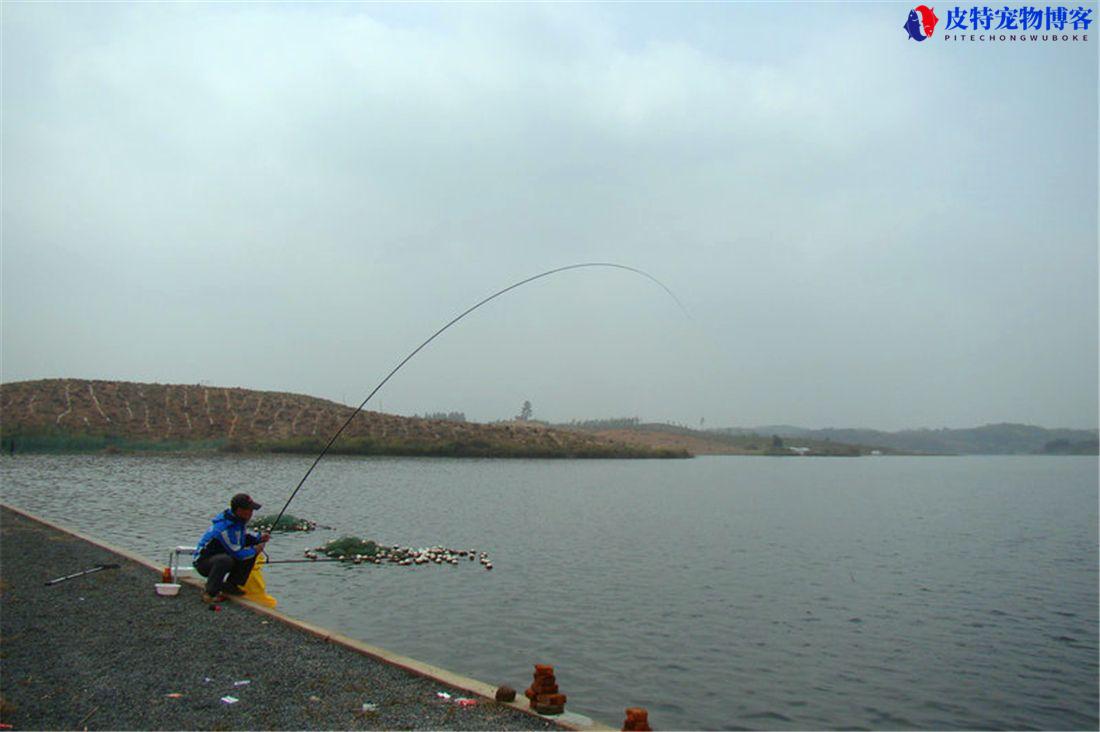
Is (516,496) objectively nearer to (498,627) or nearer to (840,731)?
(498,627)

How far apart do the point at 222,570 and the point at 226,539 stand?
1.32ft

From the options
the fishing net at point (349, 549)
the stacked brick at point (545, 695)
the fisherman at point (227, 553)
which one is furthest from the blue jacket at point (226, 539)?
the fishing net at point (349, 549)

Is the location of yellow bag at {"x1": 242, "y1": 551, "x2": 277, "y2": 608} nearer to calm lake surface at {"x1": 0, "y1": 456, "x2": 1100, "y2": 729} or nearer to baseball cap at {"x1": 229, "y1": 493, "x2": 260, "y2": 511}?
baseball cap at {"x1": 229, "y1": 493, "x2": 260, "y2": 511}

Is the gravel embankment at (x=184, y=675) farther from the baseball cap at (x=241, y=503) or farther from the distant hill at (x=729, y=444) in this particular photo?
the distant hill at (x=729, y=444)

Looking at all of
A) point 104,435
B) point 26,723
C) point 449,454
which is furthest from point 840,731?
point 449,454

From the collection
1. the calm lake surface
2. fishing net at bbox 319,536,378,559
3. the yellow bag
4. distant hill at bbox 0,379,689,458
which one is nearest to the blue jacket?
the yellow bag

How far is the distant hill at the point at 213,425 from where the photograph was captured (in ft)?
184

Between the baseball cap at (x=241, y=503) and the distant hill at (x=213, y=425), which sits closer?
the baseball cap at (x=241, y=503)

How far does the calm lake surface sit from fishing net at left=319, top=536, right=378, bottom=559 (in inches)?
36.5

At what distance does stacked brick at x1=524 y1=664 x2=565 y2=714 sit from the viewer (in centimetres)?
Answer: 665

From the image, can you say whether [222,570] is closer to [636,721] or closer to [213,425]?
[636,721]

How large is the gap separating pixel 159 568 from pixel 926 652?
12050mm

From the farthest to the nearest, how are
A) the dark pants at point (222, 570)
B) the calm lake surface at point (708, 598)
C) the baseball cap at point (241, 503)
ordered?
the baseball cap at point (241, 503)
the dark pants at point (222, 570)
the calm lake surface at point (708, 598)

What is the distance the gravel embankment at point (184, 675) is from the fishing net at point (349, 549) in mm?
7104
